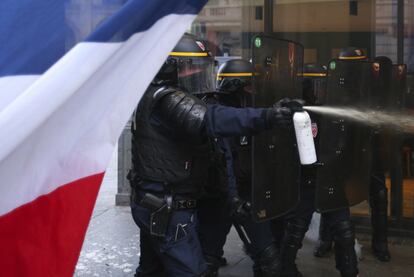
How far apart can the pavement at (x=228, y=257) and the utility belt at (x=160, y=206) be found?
1.98 m

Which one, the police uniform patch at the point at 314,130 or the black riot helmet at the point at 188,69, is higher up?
the black riot helmet at the point at 188,69

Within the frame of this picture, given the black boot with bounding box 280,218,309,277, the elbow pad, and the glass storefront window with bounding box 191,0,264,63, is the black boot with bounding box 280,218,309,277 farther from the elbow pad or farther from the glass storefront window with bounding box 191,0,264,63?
the glass storefront window with bounding box 191,0,264,63

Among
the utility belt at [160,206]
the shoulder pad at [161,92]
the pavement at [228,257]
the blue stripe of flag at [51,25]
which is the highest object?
the blue stripe of flag at [51,25]

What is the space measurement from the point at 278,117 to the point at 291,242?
1.95m

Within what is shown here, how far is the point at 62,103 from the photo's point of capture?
1467 millimetres

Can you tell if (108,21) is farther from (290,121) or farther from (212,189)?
(212,189)

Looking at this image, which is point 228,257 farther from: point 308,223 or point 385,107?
point 385,107

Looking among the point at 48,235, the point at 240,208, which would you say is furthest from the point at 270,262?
the point at 48,235

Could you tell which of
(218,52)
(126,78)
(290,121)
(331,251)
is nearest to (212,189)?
(290,121)

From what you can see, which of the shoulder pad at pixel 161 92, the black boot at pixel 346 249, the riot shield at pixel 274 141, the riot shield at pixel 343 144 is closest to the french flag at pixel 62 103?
the shoulder pad at pixel 161 92

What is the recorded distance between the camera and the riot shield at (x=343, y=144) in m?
4.39

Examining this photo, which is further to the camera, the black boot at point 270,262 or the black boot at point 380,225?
the black boot at point 380,225

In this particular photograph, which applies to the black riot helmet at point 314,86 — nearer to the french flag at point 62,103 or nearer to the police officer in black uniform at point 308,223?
the police officer in black uniform at point 308,223

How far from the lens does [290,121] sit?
3.05m
